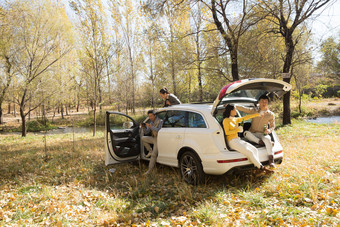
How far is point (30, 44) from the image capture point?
50.4 feet

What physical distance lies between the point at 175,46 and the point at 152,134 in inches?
304

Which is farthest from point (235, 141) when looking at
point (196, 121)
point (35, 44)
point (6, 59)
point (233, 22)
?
point (6, 59)

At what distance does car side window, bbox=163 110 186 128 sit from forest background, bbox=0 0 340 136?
589 cm

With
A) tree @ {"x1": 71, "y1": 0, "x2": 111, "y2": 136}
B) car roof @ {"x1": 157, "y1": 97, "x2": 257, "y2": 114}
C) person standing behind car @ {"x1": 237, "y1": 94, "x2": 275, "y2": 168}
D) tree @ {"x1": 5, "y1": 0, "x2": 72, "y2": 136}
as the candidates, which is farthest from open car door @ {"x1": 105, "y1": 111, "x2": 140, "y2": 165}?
tree @ {"x1": 5, "y1": 0, "x2": 72, "y2": 136}

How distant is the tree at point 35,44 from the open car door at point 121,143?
1192cm

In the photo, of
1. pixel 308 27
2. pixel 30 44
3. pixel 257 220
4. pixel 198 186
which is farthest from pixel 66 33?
pixel 257 220

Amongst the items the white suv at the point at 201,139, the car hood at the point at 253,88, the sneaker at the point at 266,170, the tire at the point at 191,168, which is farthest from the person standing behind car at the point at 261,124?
the tire at the point at 191,168

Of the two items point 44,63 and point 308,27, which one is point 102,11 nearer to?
point 44,63

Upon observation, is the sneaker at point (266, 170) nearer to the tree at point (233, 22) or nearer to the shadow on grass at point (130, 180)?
the shadow on grass at point (130, 180)

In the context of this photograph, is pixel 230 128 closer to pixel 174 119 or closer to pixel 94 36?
pixel 174 119

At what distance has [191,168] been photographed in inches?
176

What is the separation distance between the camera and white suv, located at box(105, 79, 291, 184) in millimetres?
4016

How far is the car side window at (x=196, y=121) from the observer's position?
436cm

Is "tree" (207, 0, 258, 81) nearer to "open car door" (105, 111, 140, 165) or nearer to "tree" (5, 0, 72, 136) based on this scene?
"open car door" (105, 111, 140, 165)
